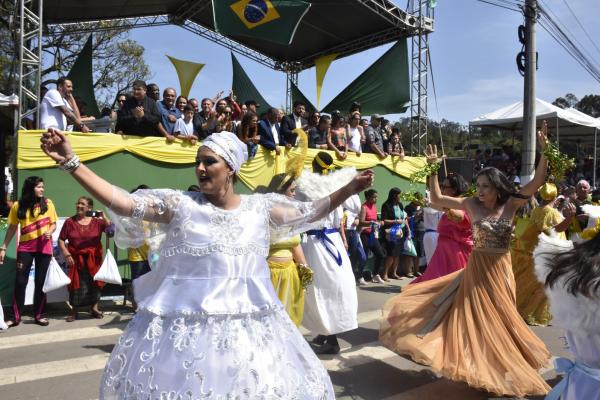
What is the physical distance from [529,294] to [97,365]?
18.7 ft

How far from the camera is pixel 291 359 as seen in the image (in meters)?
2.57

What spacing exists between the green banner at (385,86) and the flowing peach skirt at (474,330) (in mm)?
11023

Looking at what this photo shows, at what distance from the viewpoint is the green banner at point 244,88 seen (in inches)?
634

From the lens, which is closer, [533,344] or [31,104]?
[533,344]

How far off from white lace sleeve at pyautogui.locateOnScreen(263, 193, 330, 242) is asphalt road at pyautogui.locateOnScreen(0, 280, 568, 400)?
198 centimetres

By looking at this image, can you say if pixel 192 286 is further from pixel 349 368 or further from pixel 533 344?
pixel 533 344

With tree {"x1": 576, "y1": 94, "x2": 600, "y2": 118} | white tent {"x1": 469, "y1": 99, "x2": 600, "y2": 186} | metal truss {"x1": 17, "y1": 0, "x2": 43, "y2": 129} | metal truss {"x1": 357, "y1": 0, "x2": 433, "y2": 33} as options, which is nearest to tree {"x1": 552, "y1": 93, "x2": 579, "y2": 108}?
tree {"x1": 576, "y1": 94, "x2": 600, "y2": 118}

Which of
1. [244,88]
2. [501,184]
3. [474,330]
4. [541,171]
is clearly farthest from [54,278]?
[244,88]

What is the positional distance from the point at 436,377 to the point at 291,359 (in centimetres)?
282

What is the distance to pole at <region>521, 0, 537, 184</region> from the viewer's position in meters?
12.5

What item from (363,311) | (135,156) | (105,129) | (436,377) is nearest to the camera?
(436,377)

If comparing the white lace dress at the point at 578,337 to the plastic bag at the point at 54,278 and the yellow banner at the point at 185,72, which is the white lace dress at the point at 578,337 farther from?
the yellow banner at the point at 185,72

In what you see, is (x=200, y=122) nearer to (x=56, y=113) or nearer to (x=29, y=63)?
(x=56, y=113)

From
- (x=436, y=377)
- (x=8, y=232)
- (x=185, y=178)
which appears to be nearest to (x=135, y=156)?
(x=185, y=178)
